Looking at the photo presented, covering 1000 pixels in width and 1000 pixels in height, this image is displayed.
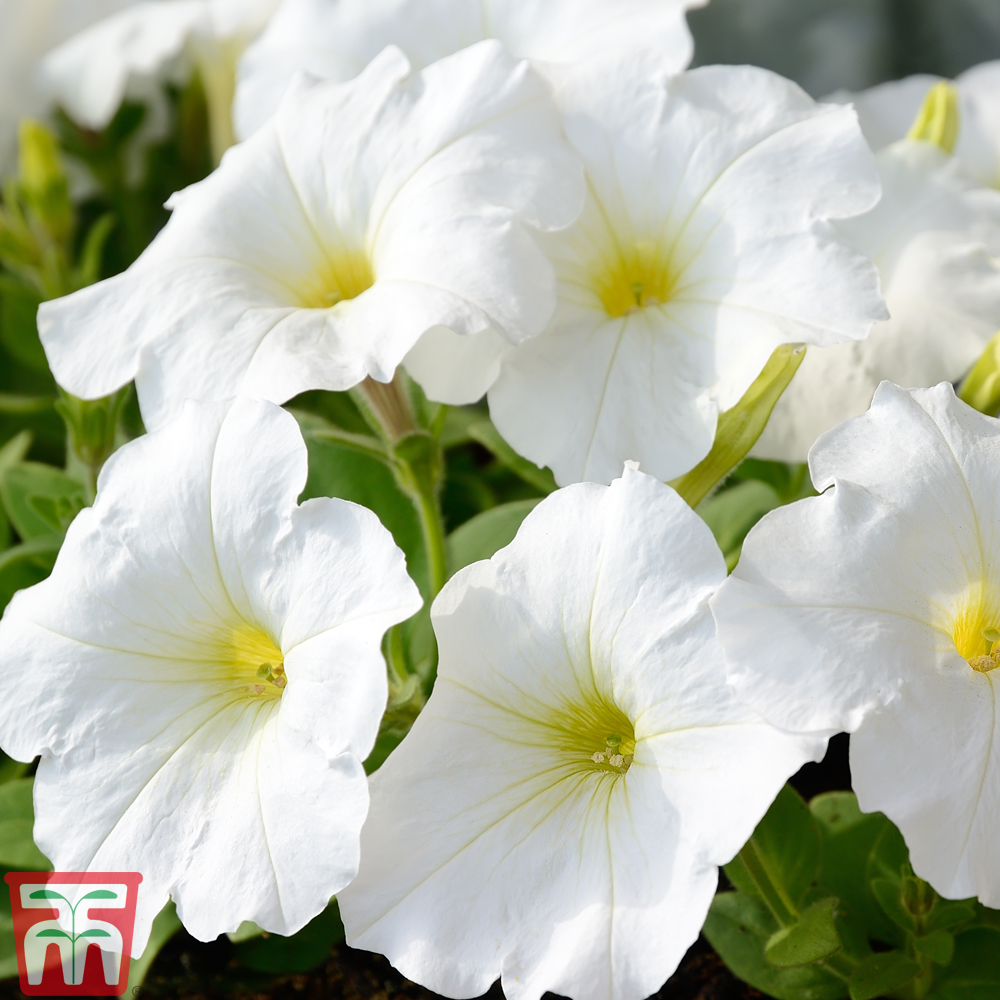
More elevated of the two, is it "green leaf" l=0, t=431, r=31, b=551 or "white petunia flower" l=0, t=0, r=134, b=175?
"white petunia flower" l=0, t=0, r=134, b=175

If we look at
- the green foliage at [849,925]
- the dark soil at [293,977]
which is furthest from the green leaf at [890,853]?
the dark soil at [293,977]

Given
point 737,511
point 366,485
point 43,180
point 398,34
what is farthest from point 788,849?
point 43,180

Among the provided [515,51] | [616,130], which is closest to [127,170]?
[515,51]

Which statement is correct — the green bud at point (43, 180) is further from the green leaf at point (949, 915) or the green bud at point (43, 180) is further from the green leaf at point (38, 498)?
the green leaf at point (949, 915)

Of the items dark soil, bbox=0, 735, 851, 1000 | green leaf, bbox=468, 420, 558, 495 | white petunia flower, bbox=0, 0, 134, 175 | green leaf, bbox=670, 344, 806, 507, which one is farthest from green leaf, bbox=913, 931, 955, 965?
white petunia flower, bbox=0, 0, 134, 175

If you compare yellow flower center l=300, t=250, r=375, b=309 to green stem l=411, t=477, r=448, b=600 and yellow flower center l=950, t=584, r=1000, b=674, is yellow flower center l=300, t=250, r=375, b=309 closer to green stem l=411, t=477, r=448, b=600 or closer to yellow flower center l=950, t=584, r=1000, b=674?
green stem l=411, t=477, r=448, b=600
